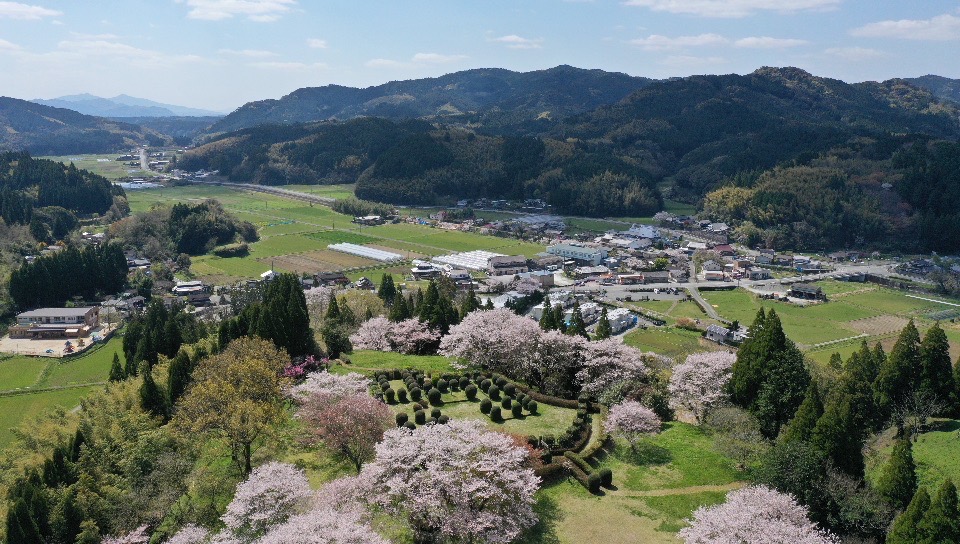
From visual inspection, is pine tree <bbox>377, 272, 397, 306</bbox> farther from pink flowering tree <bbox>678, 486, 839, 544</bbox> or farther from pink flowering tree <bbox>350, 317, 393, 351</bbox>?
pink flowering tree <bbox>678, 486, 839, 544</bbox>

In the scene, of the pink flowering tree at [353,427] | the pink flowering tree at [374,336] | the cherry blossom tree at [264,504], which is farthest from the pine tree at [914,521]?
the pink flowering tree at [374,336]

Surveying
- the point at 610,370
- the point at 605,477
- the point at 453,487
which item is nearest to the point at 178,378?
the point at 453,487

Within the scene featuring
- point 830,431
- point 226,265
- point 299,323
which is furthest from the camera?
point 226,265

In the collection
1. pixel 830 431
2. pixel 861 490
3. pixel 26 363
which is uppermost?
pixel 830 431

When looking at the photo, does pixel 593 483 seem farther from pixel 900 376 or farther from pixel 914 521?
pixel 900 376

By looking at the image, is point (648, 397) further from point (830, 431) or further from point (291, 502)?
point (291, 502)

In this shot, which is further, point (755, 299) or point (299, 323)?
point (755, 299)

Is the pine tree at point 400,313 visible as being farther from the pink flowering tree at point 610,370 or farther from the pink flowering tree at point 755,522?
the pink flowering tree at point 755,522

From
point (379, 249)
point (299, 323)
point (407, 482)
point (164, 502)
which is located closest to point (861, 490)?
point (407, 482)
